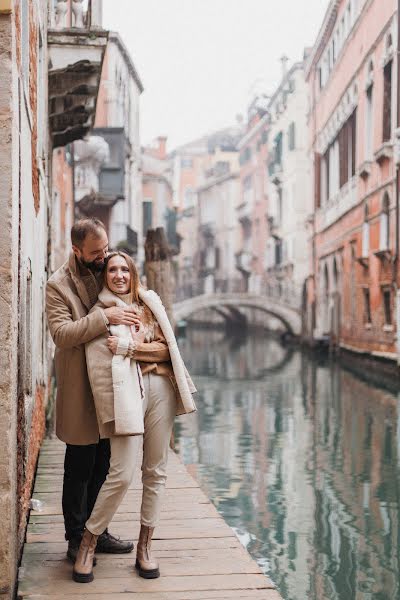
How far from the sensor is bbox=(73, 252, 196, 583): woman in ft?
11.8

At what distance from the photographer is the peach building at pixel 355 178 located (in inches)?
758

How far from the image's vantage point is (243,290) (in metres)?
36.4

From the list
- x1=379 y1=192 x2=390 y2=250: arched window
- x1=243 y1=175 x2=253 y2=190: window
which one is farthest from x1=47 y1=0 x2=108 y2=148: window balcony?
x1=243 y1=175 x2=253 y2=190: window

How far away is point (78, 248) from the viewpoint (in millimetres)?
3807

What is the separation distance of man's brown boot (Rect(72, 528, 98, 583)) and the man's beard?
983mm

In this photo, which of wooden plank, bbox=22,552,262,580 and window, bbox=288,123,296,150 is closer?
wooden plank, bbox=22,552,262,580

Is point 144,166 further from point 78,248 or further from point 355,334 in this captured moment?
point 78,248

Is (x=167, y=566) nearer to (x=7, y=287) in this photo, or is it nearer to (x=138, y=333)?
(x=138, y=333)

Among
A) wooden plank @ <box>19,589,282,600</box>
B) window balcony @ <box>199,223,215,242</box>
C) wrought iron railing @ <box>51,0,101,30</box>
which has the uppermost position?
window balcony @ <box>199,223,215,242</box>

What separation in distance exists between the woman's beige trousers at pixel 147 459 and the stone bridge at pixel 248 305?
94.7ft

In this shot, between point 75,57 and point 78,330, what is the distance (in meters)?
5.85

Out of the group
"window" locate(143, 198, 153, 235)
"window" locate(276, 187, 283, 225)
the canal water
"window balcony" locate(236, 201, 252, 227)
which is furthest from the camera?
"window balcony" locate(236, 201, 252, 227)

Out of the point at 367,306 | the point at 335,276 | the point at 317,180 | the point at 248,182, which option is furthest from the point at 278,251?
the point at 367,306

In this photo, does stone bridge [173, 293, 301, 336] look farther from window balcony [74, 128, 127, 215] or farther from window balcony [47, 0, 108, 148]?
window balcony [47, 0, 108, 148]
